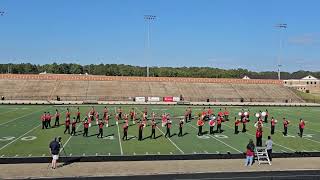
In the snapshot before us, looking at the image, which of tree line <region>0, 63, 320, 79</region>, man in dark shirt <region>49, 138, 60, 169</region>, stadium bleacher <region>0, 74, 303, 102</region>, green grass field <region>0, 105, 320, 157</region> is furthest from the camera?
tree line <region>0, 63, 320, 79</region>

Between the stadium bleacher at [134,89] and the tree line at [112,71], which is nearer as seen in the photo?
the stadium bleacher at [134,89]

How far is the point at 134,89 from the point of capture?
81938 mm

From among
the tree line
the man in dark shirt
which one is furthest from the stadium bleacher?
the tree line

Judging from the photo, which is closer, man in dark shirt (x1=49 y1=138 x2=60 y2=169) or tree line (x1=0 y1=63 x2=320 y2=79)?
man in dark shirt (x1=49 y1=138 x2=60 y2=169)

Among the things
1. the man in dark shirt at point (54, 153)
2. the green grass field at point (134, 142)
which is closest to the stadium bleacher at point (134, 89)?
the green grass field at point (134, 142)

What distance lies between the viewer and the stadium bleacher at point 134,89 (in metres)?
75.8

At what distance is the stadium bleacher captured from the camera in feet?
249

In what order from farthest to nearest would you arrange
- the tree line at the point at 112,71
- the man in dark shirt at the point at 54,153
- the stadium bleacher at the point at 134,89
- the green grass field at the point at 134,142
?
1. the tree line at the point at 112,71
2. the stadium bleacher at the point at 134,89
3. the green grass field at the point at 134,142
4. the man in dark shirt at the point at 54,153

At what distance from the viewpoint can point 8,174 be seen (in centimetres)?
1605

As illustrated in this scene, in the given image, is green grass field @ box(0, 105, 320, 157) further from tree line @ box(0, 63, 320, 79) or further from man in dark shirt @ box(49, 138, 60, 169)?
tree line @ box(0, 63, 320, 79)

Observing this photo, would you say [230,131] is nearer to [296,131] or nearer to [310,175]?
[296,131]

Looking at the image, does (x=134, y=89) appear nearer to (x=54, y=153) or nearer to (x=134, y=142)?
(x=134, y=142)

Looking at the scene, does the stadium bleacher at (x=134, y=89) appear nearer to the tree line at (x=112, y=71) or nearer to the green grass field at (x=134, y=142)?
the green grass field at (x=134, y=142)

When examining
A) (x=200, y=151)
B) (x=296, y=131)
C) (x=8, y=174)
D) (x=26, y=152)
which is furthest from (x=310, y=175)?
(x=296, y=131)
